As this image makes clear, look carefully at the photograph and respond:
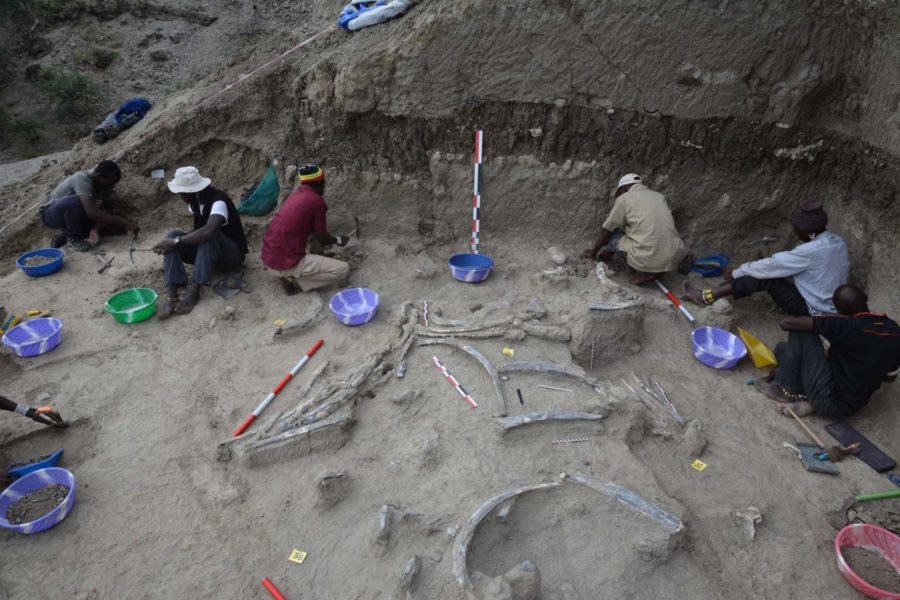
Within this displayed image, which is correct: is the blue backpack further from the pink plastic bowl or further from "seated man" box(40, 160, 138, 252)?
the pink plastic bowl

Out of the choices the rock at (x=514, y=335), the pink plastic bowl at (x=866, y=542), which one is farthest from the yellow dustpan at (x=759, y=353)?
the rock at (x=514, y=335)

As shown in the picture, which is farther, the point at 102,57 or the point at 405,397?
the point at 102,57

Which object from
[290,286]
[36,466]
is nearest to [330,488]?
[36,466]

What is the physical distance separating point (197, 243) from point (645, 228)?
4358 millimetres

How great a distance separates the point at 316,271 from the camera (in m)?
5.33

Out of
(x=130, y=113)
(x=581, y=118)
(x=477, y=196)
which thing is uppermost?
(x=581, y=118)

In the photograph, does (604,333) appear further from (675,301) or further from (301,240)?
(301,240)

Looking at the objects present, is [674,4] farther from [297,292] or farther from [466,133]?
[297,292]

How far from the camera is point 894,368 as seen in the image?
3.89m

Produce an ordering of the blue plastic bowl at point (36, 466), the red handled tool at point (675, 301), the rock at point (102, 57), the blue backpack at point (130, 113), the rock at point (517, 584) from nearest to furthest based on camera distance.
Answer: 1. the rock at point (517, 584)
2. the blue plastic bowl at point (36, 466)
3. the red handled tool at point (675, 301)
4. the blue backpack at point (130, 113)
5. the rock at point (102, 57)

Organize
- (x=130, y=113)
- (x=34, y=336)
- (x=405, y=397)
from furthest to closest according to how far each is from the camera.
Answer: (x=130, y=113) → (x=34, y=336) → (x=405, y=397)

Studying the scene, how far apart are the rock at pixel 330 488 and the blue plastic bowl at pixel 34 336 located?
2.99 m

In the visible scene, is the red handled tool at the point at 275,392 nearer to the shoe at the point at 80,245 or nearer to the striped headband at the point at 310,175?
the striped headband at the point at 310,175

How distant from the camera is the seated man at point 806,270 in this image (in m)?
4.62
